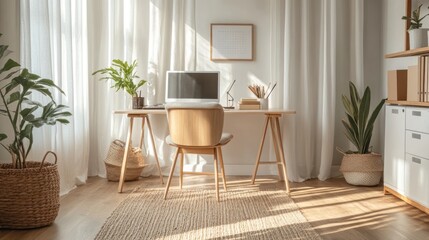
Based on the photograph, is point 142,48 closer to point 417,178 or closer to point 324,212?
point 324,212

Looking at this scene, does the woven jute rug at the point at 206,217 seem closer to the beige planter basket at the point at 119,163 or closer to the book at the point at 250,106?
the beige planter basket at the point at 119,163

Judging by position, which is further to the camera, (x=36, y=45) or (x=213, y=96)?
(x=213, y=96)

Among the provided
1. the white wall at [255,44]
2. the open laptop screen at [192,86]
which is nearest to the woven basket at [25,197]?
the open laptop screen at [192,86]

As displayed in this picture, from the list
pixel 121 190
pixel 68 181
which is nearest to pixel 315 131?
pixel 121 190

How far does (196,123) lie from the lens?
3.99 meters

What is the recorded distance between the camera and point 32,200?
3.20 metres

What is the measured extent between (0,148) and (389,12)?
3.51 meters

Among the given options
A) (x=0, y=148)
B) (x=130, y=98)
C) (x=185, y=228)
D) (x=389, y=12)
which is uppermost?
(x=389, y=12)

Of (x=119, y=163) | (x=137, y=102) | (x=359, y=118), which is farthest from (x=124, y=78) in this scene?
(x=359, y=118)

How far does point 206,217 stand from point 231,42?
2191mm

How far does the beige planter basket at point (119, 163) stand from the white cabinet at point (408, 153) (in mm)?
2150

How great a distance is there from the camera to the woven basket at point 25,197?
3.17 meters

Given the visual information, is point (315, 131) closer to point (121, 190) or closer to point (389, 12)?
point (389, 12)

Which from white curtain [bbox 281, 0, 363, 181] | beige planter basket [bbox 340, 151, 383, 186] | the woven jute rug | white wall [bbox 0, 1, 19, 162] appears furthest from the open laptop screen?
white wall [bbox 0, 1, 19, 162]
